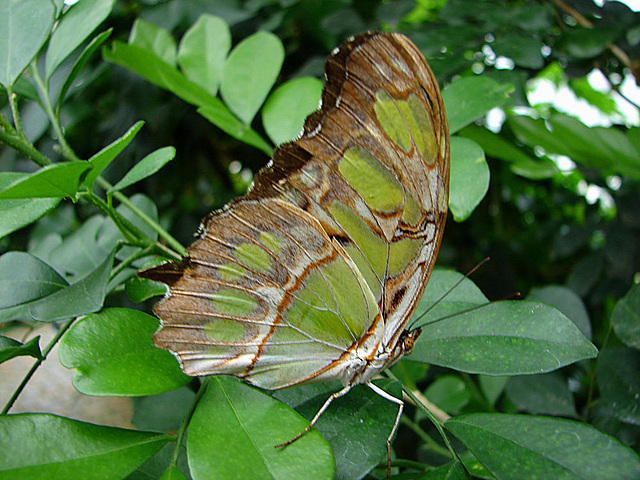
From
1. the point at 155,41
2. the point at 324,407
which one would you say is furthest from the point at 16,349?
the point at 155,41

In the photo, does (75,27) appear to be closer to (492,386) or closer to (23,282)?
(23,282)

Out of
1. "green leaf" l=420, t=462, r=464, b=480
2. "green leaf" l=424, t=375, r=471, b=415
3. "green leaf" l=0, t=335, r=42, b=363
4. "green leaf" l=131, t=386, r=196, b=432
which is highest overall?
"green leaf" l=0, t=335, r=42, b=363

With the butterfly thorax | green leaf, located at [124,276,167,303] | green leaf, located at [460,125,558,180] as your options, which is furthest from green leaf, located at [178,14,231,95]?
the butterfly thorax

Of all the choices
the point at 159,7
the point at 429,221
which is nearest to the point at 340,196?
the point at 429,221

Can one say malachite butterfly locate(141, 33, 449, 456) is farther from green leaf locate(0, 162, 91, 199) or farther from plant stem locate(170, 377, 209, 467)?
green leaf locate(0, 162, 91, 199)

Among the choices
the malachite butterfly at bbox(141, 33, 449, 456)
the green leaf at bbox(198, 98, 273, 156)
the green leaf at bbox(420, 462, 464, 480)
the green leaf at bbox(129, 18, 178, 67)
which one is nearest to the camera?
the green leaf at bbox(420, 462, 464, 480)

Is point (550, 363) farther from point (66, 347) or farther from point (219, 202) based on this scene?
point (219, 202)
